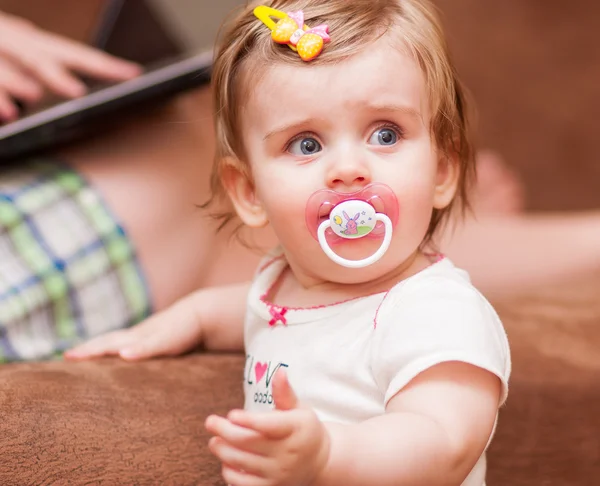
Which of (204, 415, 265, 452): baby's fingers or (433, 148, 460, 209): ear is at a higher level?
(433, 148, 460, 209): ear

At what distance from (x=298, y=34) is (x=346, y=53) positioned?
41 mm

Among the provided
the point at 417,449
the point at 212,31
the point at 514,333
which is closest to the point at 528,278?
the point at 514,333

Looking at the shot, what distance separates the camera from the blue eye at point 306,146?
2.15 feet

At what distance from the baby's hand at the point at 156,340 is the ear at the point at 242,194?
0.58ft

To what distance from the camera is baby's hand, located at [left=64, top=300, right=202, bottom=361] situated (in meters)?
0.88

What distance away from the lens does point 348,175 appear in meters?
0.62

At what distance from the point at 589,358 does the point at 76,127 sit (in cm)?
68

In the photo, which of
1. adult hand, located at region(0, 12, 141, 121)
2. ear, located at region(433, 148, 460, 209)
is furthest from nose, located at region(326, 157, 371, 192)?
adult hand, located at region(0, 12, 141, 121)

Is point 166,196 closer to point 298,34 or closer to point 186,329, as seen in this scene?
point 186,329

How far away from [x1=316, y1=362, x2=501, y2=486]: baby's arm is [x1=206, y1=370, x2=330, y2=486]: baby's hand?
19 mm

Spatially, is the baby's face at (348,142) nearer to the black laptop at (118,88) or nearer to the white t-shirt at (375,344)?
the white t-shirt at (375,344)

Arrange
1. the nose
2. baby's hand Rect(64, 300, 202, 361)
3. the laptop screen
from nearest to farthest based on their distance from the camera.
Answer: the nose → baby's hand Rect(64, 300, 202, 361) → the laptop screen

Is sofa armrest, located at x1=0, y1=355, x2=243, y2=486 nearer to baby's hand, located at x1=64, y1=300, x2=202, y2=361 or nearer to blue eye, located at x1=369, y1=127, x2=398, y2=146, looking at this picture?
baby's hand, located at x1=64, y1=300, x2=202, y2=361

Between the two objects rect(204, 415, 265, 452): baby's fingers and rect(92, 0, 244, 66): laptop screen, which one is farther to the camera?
rect(92, 0, 244, 66): laptop screen
